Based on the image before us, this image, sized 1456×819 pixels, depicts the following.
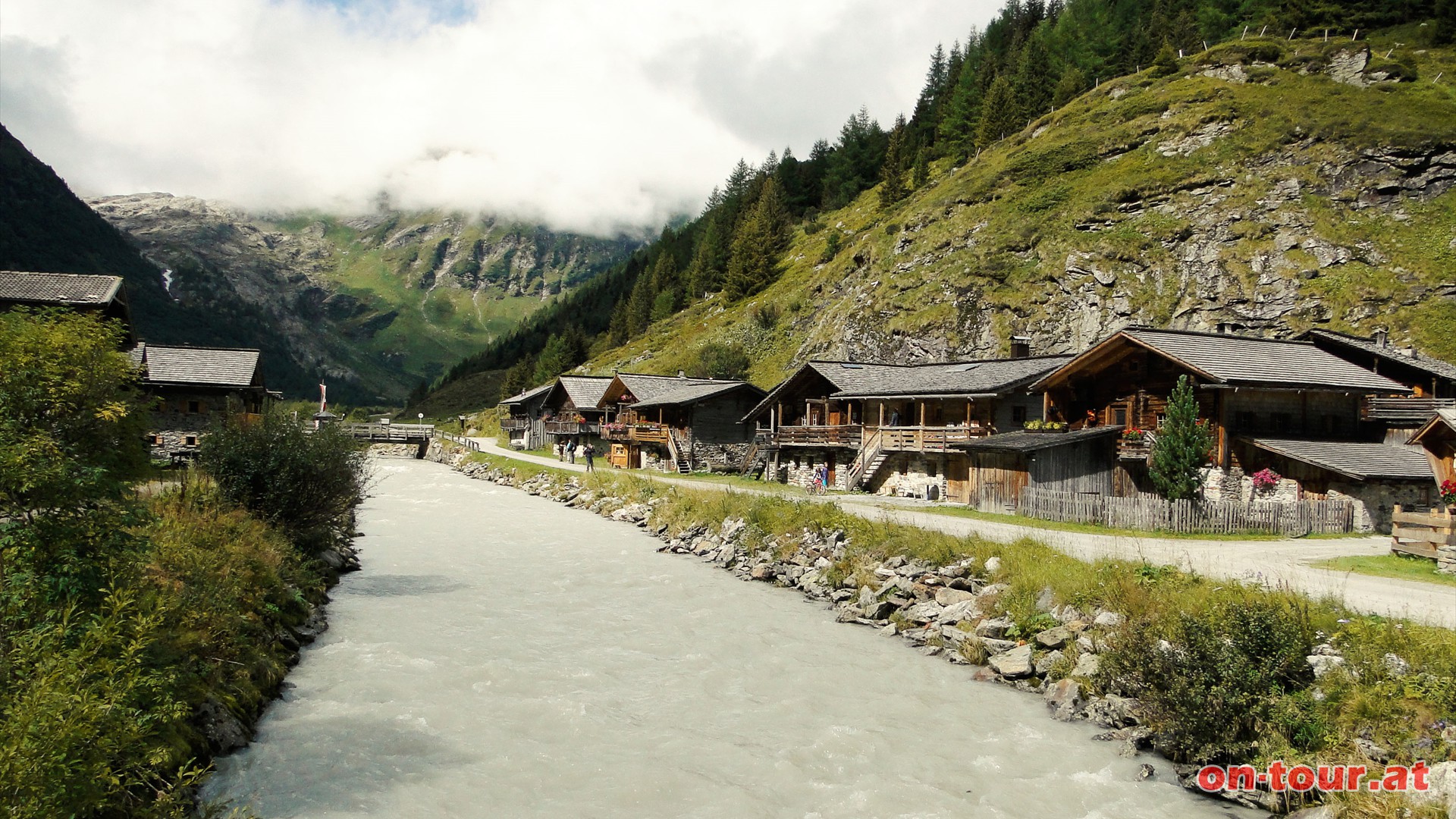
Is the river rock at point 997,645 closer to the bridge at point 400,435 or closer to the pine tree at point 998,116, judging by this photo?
the bridge at point 400,435

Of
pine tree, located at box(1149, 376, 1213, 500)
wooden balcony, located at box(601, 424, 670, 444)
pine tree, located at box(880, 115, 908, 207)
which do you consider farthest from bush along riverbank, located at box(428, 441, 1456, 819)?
pine tree, located at box(880, 115, 908, 207)

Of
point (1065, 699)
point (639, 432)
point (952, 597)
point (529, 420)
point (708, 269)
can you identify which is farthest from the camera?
point (708, 269)

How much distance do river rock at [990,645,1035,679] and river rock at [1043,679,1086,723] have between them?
2.55ft

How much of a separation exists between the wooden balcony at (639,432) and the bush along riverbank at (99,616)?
42.7 m

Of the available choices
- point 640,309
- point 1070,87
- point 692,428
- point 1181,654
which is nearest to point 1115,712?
point 1181,654

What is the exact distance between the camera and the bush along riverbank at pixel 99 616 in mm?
5969

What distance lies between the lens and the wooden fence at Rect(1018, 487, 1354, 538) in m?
25.0

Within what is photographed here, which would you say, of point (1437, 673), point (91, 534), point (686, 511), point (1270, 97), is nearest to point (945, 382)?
point (686, 511)

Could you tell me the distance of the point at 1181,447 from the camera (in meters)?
28.0

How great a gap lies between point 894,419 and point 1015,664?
27133mm

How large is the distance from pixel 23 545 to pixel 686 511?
25.9m

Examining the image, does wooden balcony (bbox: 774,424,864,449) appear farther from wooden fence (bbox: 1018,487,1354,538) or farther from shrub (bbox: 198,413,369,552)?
shrub (bbox: 198,413,369,552)

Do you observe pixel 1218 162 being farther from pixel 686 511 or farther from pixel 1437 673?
pixel 1437 673

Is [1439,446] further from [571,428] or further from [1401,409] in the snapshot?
[571,428]
